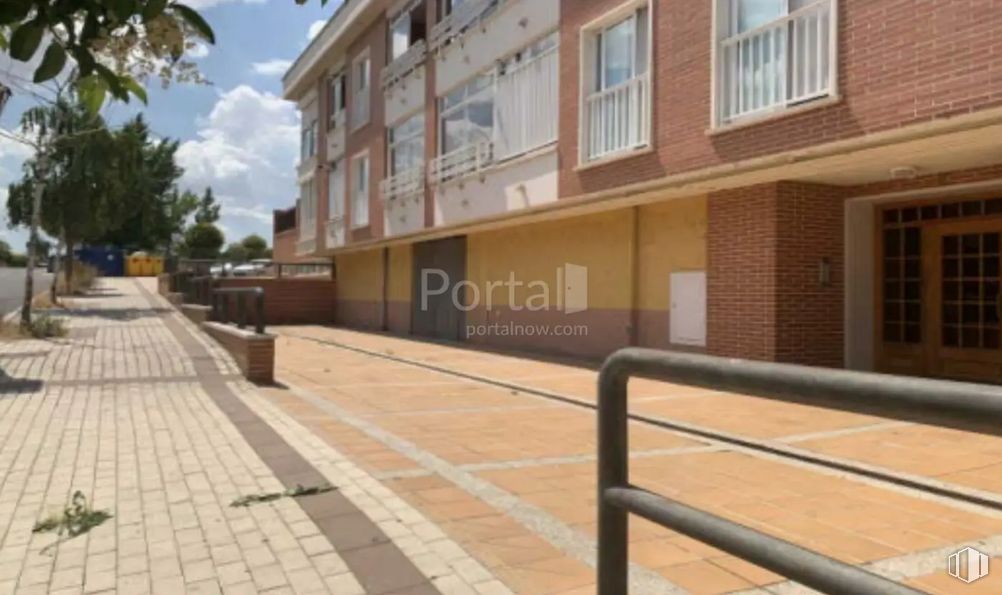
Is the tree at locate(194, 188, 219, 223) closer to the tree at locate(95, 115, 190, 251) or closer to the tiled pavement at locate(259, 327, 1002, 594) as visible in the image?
the tree at locate(95, 115, 190, 251)

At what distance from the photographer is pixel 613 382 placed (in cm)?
226

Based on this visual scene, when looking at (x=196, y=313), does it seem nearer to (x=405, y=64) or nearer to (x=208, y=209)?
(x=405, y=64)

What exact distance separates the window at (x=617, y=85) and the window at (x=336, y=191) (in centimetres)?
1443

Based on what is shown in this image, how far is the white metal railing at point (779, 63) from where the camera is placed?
28.5ft

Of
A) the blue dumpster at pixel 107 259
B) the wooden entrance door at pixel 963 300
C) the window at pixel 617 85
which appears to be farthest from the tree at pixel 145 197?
the wooden entrance door at pixel 963 300

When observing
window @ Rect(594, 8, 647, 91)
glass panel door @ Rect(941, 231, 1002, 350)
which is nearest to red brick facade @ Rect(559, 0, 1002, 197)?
window @ Rect(594, 8, 647, 91)

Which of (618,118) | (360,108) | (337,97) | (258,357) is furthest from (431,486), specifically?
(337,97)

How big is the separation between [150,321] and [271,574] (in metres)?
19.7

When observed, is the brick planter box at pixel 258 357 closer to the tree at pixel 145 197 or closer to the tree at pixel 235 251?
the tree at pixel 145 197

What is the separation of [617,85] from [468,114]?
18.1ft

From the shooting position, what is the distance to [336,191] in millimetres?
26812

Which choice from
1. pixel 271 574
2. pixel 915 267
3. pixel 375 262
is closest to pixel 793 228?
pixel 915 267

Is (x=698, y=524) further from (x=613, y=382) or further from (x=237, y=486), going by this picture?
(x=237, y=486)

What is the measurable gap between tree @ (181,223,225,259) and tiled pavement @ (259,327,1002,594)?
59612 mm
